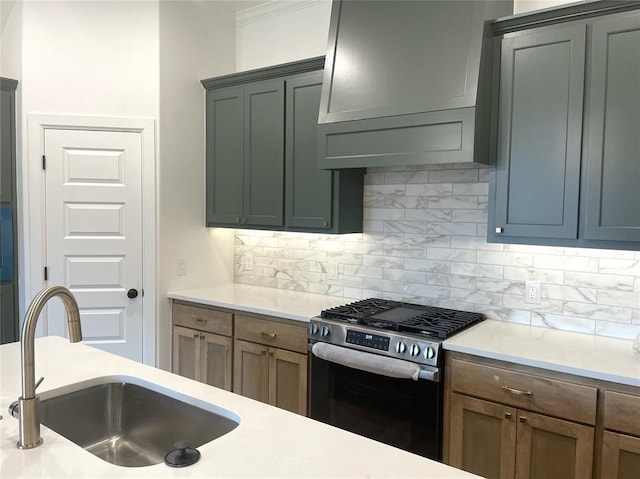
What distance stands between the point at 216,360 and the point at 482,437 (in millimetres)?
1812

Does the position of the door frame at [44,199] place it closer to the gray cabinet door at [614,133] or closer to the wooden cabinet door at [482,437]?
the wooden cabinet door at [482,437]

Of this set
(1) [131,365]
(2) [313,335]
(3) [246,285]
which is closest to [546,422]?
(2) [313,335]

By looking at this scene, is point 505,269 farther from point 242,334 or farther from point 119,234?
point 119,234

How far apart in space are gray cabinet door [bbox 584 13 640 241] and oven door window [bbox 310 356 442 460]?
1.10 metres

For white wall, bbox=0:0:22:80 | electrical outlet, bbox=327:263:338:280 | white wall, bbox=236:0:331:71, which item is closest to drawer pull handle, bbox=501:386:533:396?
electrical outlet, bbox=327:263:338:280

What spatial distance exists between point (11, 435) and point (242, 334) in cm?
189

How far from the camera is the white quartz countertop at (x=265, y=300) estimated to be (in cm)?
305

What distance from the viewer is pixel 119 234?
139 inches

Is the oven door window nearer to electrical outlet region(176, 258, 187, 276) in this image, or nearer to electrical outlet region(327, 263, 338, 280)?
electrical outlet region(327, 263, 338, 280)

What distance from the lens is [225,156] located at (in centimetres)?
376

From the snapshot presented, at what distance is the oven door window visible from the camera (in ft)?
7.97

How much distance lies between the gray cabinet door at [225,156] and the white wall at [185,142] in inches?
3.1

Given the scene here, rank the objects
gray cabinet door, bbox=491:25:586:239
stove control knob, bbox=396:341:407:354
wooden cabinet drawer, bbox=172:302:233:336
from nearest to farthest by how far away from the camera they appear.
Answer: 1. gray cabinet door, bbox=491:25:586:239
2. stove control knob, bbox=396:341:407:354
3. wooden cabinet drawer, bbox=172:302:233:336

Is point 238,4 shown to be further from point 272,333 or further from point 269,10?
point 272,333
